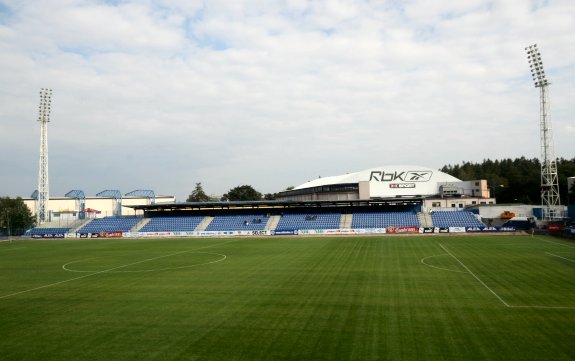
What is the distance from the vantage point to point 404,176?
3693 inches

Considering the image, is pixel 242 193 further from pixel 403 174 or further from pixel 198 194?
pixel 403 174

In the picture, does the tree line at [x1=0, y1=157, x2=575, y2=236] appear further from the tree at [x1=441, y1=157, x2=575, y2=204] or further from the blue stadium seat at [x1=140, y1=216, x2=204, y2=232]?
the blue stadium seat at [x1=140, y1=216, x2=204, y2=232]

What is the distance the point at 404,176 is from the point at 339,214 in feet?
91.6

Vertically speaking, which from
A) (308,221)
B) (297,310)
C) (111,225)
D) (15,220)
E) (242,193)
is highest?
(242,193)

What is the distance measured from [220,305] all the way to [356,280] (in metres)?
9.06

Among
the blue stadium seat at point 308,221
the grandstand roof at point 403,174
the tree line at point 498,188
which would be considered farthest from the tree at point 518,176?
the blue stadium seat at point 308,221

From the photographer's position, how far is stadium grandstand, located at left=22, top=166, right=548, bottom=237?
218 feet

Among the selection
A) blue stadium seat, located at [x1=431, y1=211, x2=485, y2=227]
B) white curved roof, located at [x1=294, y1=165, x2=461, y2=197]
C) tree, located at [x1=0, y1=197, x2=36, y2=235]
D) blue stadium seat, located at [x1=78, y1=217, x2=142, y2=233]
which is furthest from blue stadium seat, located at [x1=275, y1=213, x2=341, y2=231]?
tree, located at [x1=0, y1=197, x2=36, y2=235]

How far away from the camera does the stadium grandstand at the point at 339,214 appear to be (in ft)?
218

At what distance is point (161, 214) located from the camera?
81.6 metres

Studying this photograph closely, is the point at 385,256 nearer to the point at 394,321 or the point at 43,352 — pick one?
the point at 394,321

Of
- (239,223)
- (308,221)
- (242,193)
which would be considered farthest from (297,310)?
(242,193)

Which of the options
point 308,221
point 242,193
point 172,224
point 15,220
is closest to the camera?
point 308,221

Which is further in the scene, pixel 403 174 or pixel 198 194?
pixel 198 194
